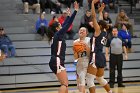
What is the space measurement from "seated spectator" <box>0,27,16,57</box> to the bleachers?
25cm

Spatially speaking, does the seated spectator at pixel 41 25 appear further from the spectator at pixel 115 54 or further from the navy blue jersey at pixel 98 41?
the navy blue jersey at pixel 98 41

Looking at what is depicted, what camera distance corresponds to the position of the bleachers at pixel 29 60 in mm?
12789

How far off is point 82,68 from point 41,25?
5.85 m

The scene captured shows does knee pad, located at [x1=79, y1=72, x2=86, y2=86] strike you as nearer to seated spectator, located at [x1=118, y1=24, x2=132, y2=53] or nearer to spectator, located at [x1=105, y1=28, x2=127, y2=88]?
spectator, located at [x1=105, y1=28, x2=127, y2=88]

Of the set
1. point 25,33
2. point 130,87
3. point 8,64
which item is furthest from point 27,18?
point 130,87

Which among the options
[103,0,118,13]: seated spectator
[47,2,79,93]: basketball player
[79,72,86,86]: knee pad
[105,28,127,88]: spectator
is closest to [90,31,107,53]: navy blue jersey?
[79,72,86,86]: knee pad

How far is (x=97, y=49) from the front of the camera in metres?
8.90

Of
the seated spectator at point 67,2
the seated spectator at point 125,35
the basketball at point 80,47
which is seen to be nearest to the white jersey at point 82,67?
the basketball at point 80,47

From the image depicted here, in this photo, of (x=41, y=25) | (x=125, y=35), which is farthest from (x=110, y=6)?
(x=41, y=25)

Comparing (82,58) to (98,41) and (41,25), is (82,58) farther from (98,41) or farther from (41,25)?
(41,25)

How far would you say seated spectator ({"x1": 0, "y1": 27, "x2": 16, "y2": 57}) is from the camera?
1320 cm

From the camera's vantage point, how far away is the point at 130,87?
12.2 metres

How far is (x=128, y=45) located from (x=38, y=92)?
4.43 meters

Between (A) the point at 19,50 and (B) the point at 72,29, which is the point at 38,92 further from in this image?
(B) the point at 72,29
